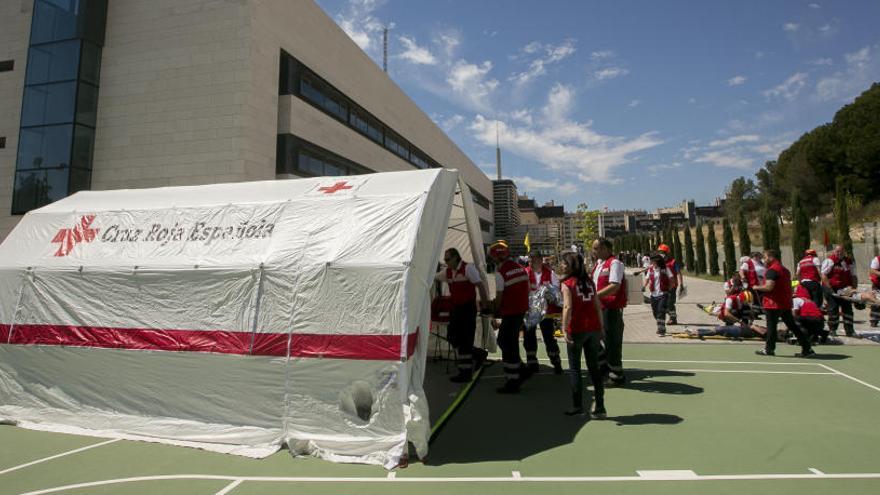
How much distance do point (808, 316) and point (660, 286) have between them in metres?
2.86

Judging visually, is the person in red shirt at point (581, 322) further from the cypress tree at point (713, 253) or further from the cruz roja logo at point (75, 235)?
the cypress tree at point (713, 253)

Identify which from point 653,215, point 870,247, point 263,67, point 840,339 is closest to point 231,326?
point 840,339

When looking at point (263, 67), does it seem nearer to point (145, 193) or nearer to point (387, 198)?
point (145, 193)

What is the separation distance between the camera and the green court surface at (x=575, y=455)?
3619 millimetres

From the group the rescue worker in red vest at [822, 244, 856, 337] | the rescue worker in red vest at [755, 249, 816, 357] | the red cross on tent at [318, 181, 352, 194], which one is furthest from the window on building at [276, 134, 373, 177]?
the rescue worker in red vest at [822, 244, 856, 337]

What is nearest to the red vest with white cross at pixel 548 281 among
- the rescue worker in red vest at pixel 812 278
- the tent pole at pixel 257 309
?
the tent pole at pixel 257 309

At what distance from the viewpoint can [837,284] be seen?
33.4 ft

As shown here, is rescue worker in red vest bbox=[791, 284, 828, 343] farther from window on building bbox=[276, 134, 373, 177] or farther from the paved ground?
window on building bbox=[276, 134, 373, 177]

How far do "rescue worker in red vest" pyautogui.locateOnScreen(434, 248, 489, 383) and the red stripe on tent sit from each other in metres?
2.54

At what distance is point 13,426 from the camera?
5402mm

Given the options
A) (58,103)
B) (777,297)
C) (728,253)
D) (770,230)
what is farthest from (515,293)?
(728,253)

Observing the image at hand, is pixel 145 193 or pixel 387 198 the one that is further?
pixel 145 193

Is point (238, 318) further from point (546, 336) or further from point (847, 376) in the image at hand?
point (847, 376)

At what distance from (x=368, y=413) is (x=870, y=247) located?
3501cm
